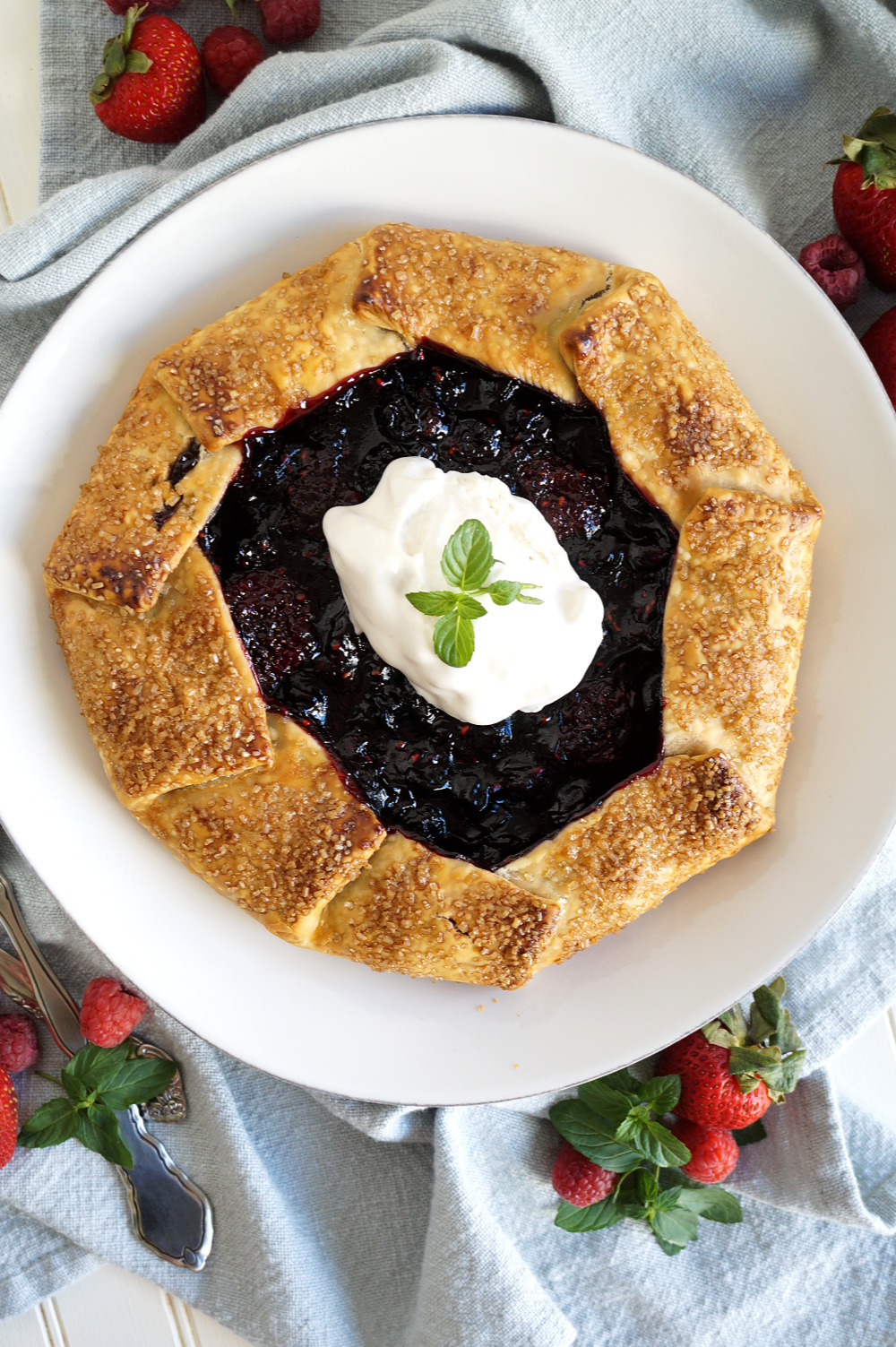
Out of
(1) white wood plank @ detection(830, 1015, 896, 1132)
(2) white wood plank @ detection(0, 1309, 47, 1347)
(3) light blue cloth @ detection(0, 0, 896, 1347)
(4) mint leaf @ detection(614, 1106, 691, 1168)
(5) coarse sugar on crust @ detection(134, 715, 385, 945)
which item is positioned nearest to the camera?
(5) coarse sugar on crust @ detection(134, 715, 385, 945)

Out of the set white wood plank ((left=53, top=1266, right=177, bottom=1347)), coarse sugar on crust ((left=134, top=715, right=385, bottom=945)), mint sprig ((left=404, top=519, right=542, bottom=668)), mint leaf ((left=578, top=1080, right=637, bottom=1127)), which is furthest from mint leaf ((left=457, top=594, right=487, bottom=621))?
white wood plank ((left=53, top=1266, right=177, bottom=1347))

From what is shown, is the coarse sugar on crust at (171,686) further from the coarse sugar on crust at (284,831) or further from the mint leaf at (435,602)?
the mint leaf at (435,602)

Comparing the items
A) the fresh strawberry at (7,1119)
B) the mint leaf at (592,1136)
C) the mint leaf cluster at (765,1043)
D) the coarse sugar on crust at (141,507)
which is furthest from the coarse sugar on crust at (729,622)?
the fresh strawberry at (7,1119)

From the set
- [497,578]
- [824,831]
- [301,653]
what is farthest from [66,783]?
[824,831]

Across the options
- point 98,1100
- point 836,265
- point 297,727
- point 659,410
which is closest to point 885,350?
point 836,265

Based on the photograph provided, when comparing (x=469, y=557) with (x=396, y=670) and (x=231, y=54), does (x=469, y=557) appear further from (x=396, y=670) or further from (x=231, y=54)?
(x=231, y=54)

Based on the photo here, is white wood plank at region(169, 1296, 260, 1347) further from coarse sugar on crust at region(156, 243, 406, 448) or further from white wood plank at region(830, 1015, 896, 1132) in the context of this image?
coarse sugar on crust at region(156, 243, 406, 448)
